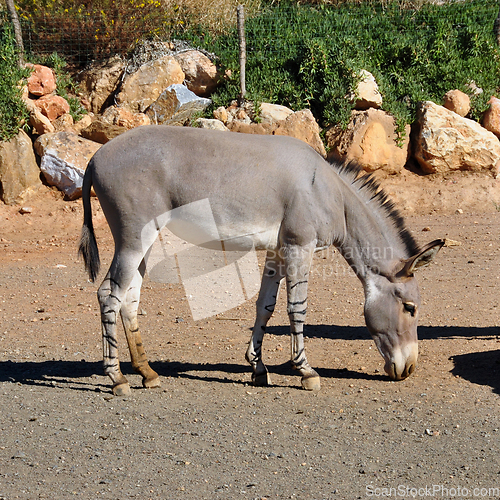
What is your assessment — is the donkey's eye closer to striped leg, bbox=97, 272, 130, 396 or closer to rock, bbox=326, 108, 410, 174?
striped leg, bbox=97, 272, 130, 396

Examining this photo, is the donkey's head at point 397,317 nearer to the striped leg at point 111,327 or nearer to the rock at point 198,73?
the striped leg at point 111,327

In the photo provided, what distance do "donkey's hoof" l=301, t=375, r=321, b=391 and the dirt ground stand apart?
0.09 m

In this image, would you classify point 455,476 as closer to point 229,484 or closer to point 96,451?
point 229,484

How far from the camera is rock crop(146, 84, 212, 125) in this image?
11766 millimetres

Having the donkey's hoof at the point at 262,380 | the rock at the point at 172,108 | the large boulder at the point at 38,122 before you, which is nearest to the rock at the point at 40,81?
the large boulder at the point at 38,122

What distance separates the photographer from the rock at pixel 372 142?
37.7 feet

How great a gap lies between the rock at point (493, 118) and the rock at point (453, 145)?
45 centimetres

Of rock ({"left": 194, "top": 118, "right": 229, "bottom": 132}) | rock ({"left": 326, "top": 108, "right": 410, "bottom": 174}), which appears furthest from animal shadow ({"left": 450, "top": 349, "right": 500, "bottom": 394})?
rock ({"left": 194, "top": 118, "right": 229, "bottom": 132})

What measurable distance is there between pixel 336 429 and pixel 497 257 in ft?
17.5

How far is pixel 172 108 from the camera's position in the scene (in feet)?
38.8

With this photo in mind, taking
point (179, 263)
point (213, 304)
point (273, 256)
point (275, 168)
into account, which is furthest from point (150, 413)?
point (179, 263)

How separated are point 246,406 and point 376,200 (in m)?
2.06

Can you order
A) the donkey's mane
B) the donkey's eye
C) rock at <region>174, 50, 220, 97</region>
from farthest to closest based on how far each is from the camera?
1. rock at <region>174, 50, 220, 97</region>
2. the donkey's mane
3. the donkey's eye

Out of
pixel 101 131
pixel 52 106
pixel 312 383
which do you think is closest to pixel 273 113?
pixel 101 131
